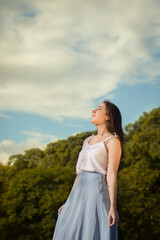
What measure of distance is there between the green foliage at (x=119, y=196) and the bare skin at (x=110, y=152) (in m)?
18.6

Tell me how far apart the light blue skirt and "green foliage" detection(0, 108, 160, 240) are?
18.7 meters

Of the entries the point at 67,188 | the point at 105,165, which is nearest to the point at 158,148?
the point at 67,188

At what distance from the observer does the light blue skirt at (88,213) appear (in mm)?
3588

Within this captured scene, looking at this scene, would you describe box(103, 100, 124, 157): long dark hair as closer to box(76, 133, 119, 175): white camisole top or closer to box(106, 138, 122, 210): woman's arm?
box(76, 133, 119, 175): white camisole top

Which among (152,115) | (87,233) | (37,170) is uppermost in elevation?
(152,115)

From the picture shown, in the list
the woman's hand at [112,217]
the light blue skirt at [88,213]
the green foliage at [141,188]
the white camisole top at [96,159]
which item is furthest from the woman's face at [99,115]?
the green foliage at [141,188]

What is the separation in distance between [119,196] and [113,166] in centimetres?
2170

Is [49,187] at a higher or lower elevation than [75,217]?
higher

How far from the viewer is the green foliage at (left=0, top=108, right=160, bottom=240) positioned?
72.9 ft

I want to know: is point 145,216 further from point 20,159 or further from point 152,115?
point 20,159

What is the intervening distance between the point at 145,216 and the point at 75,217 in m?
22.5

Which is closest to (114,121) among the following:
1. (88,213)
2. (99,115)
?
(99,115)

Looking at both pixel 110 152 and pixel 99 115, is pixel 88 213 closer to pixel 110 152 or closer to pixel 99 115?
pixel 110 152

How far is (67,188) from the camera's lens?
23531mm
